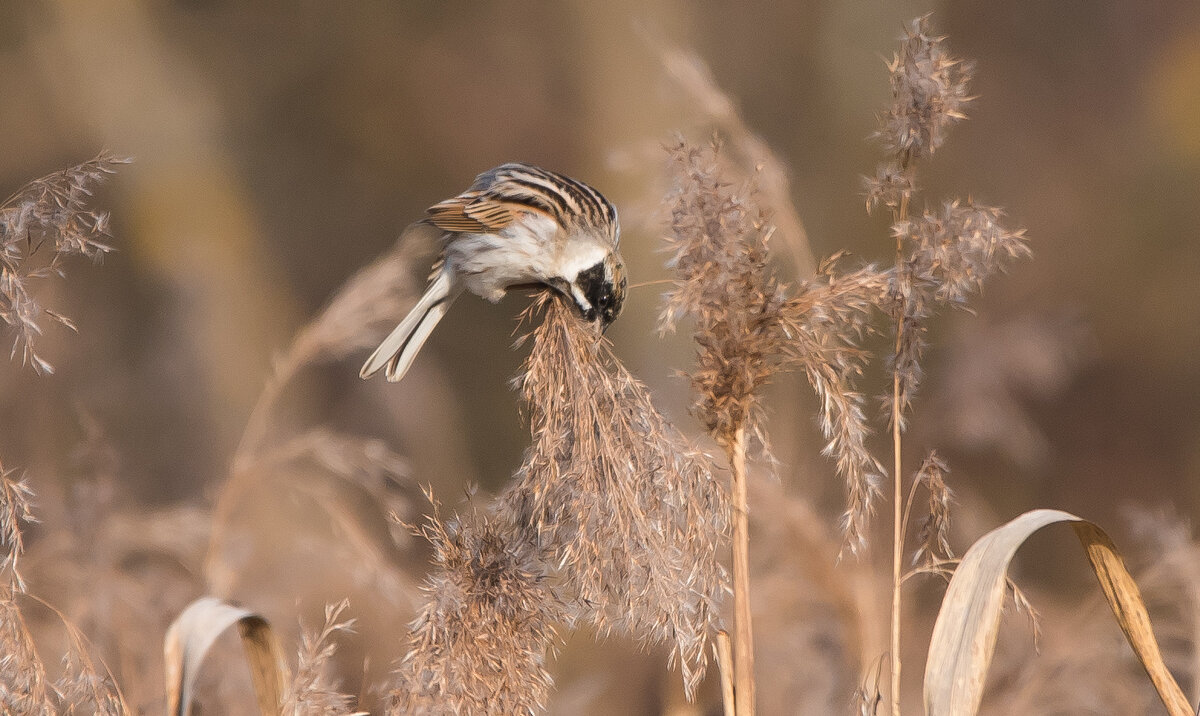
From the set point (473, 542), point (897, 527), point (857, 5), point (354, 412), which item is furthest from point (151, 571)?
point (857, 5)

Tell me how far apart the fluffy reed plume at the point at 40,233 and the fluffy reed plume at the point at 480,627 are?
18.4 inches

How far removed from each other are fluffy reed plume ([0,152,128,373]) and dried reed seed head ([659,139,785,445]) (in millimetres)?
608

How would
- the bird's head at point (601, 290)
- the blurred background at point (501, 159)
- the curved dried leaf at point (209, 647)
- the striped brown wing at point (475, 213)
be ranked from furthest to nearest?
the blurred background at point (501, 159), the striped brown wing at point (475, 213), the bird's head at point (601, 290), the curved dried leaf at point (209, 647)

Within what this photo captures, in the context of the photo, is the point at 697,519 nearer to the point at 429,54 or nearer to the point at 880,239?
the point at 880,239

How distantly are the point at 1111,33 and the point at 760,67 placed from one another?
1535 mm

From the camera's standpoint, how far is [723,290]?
3.66 ft

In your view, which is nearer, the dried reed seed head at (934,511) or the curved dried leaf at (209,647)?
the curved dried leaf at (209,647)

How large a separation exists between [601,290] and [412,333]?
45 cm

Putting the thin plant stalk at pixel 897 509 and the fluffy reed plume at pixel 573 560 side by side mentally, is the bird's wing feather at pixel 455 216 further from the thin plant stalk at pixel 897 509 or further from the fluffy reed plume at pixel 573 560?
the thin plant stalk at pixel 897 509

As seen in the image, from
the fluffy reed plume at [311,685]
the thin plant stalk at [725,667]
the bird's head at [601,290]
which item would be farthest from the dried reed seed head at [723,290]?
the bird's head at [601,290]

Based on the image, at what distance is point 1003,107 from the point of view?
14.7 ft

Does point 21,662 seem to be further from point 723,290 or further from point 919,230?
point 919,230

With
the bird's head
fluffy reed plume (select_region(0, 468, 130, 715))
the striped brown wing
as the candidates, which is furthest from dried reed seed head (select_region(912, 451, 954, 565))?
the striped brown wing

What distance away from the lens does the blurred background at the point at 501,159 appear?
4320mm
